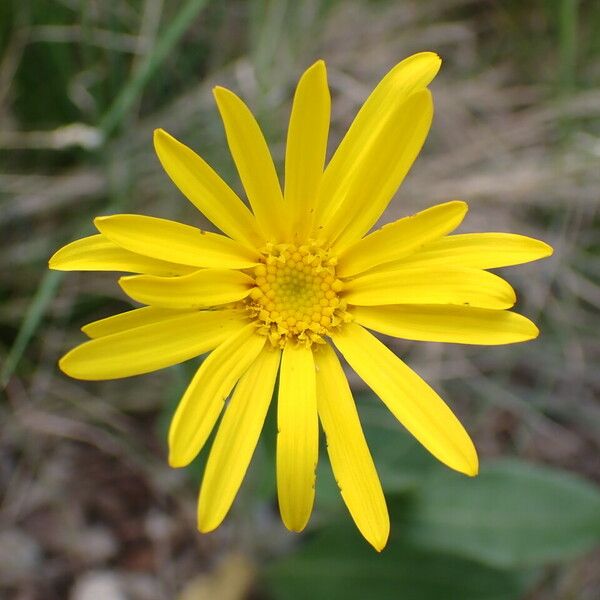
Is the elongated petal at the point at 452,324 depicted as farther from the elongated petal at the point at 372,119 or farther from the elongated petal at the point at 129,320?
the elongated petal at the point at 129,320

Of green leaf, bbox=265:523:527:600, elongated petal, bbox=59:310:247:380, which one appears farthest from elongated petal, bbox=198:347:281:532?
green leaf, bbox=265:523:527:600

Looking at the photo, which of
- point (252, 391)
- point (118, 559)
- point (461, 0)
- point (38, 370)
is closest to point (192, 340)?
point (252, 391)

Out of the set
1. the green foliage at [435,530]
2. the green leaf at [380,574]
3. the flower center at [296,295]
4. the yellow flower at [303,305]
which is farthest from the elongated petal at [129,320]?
the green leaf at [380,574]

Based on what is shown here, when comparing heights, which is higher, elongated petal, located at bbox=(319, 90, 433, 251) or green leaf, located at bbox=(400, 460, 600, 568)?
elongated petal, located at bbox=(319, 90, 433, 251)

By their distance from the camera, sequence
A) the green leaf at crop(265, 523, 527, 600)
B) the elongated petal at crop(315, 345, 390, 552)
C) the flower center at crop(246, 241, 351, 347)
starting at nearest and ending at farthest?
the elongated petal at crop(315, 345, 390, 552) < the flower center at crop(246, 241, 351, 347) < the green leaf at crop(265, 523, 527, 600)

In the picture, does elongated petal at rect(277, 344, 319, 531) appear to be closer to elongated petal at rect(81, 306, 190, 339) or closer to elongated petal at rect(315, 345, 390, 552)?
elongated petal at rect(315, 345, 390, 552)

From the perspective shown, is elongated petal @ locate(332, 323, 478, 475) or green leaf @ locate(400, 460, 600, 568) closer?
elongated petal @ locate(332, 323, 478, 475)
